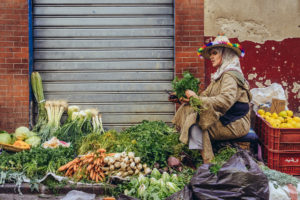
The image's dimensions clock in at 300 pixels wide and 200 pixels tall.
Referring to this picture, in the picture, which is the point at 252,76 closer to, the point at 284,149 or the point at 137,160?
the point at 284,149

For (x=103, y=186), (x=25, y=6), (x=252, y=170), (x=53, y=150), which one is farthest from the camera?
(x=25, y=6)

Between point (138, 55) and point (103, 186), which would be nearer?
point (103, 186)

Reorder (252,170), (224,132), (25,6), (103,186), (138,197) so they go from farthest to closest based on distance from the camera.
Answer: (25,6) → (224,132) → (103,186) → (138,197) → (252,170)

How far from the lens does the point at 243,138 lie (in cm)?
499

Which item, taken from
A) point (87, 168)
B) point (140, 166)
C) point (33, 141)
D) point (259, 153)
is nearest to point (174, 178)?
point (140, 166)

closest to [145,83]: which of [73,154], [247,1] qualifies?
[73,154]

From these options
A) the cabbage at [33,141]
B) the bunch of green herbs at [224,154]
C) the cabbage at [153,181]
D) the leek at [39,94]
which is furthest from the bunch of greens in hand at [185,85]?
the leek at [39,94]

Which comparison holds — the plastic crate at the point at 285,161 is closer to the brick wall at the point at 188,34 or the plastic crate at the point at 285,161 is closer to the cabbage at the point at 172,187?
the cabbage at the point at 172,187

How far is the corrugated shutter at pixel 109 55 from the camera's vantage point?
22.3ft

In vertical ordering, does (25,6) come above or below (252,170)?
above

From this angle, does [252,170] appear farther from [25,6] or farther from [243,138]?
[25,6]

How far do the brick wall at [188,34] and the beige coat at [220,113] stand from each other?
A: 5.44 feet

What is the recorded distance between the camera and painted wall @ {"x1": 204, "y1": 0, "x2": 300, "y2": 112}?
669 centimetres

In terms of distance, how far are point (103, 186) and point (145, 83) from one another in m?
3.00
